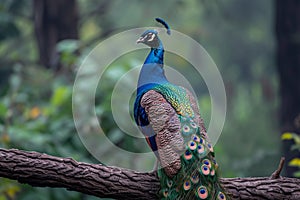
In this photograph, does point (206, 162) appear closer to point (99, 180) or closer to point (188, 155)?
point (188, 155)

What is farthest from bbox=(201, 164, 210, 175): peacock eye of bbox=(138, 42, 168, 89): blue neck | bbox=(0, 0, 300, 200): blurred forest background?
bbox=(0, 0, 300, 200): blurred forest background

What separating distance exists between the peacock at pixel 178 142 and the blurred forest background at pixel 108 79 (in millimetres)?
1218

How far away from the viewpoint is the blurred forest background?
6082 mm

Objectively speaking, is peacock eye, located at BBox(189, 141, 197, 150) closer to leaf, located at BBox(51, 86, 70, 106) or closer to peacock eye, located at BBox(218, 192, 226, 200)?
peacock eye, located at BBox(218, 192, 226, 200)

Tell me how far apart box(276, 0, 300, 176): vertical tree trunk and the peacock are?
429 centimetres

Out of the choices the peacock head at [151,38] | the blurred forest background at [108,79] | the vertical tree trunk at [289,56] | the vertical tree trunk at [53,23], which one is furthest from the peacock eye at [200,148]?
the vertical tree trunk at [53,23]

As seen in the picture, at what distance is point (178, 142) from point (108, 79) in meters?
3.18

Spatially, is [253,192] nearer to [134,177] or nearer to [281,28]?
[134,177]

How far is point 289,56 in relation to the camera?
25.6 feet

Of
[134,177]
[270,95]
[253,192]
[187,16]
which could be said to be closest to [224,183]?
[253,192]

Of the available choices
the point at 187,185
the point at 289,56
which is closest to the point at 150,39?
the point at 187,185

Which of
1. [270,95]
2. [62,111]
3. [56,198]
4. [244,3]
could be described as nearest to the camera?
[56,198]

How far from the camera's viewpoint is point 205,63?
467 inches

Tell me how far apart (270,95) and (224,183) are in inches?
268
